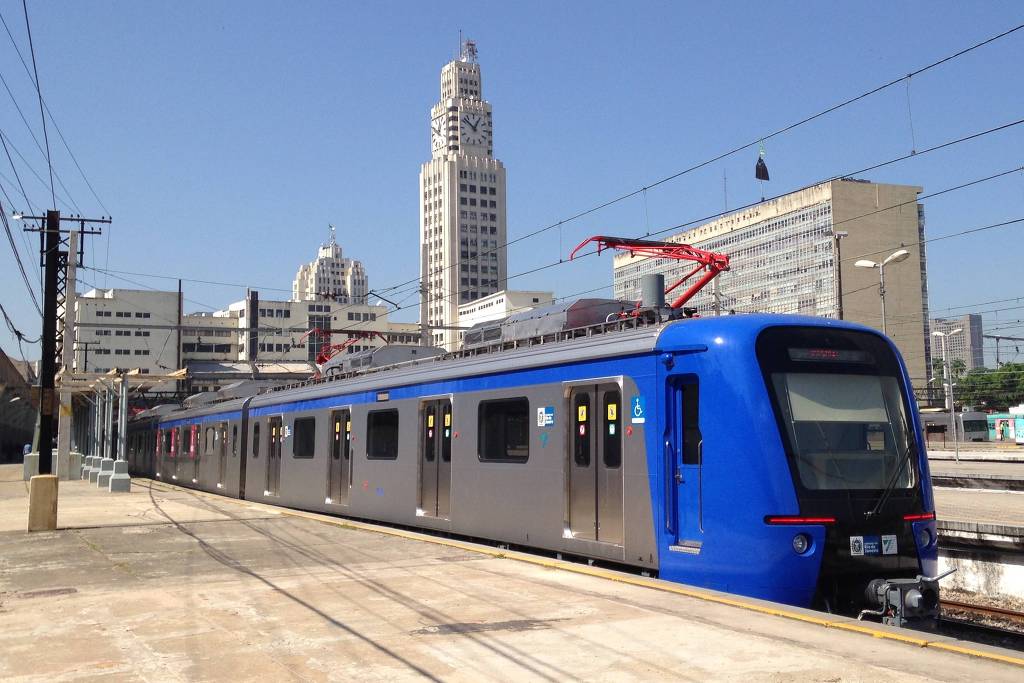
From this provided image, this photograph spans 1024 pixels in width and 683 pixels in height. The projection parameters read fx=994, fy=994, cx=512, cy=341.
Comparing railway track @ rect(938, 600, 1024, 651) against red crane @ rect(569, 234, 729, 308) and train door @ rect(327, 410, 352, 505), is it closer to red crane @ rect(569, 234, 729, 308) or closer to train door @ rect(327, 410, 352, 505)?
red crane @ rect(569, 234, 729, 308)

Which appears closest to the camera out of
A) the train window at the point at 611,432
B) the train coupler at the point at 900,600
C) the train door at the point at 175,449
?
the train coupler at the point at 900,600

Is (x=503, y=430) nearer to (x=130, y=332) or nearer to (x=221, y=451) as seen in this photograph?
(x=221, y=451)

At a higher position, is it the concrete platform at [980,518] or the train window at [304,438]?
the train window at [304,438]

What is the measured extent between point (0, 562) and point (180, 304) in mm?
118667

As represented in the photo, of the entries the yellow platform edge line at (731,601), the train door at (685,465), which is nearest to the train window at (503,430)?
the yellow platform edge line at (731,601)

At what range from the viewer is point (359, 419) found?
62.2 feet

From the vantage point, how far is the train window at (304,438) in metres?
21.5

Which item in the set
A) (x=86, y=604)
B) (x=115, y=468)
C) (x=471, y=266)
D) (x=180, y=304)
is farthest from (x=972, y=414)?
(x=471, y=266)

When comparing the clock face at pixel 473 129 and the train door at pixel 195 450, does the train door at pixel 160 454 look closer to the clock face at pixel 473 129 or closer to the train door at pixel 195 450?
the train door at pixel 195 450

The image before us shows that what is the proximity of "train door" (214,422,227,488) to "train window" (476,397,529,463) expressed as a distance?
17.0 m

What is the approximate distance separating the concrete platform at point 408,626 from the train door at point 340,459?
21.2 ft

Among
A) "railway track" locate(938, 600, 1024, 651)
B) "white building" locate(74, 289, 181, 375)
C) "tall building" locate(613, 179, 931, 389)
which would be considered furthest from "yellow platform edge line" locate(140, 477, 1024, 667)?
"white building" locate(74, 289, 181, 375)

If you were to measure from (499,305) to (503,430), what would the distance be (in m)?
111

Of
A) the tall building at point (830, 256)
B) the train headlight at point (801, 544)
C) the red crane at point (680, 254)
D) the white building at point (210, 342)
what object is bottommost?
the train headlight at point (801, 544)
